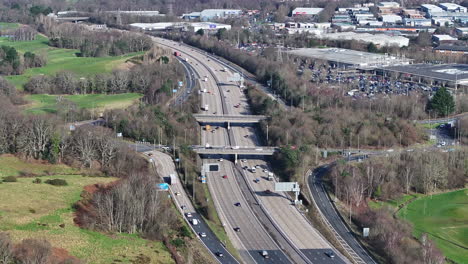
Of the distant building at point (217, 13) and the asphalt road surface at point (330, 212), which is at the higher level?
the distant building at point (217, 13)

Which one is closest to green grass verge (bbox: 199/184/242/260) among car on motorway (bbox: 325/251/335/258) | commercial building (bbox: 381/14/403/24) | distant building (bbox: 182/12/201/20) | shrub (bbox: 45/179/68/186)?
car on motorway (bbox: 325/251/335/258)

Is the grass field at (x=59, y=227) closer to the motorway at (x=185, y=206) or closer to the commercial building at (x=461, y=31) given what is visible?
the motorway at (x=185, y=206)

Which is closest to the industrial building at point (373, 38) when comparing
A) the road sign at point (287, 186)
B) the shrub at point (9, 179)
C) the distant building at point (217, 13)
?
the distant building at point (217, 13)

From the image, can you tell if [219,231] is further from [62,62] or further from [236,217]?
[62,62]

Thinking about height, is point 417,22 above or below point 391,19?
below

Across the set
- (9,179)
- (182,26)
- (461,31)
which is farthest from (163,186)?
(461,31)

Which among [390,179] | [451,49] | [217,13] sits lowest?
[390,179]

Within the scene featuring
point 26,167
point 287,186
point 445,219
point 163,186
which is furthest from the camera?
point 26,167
